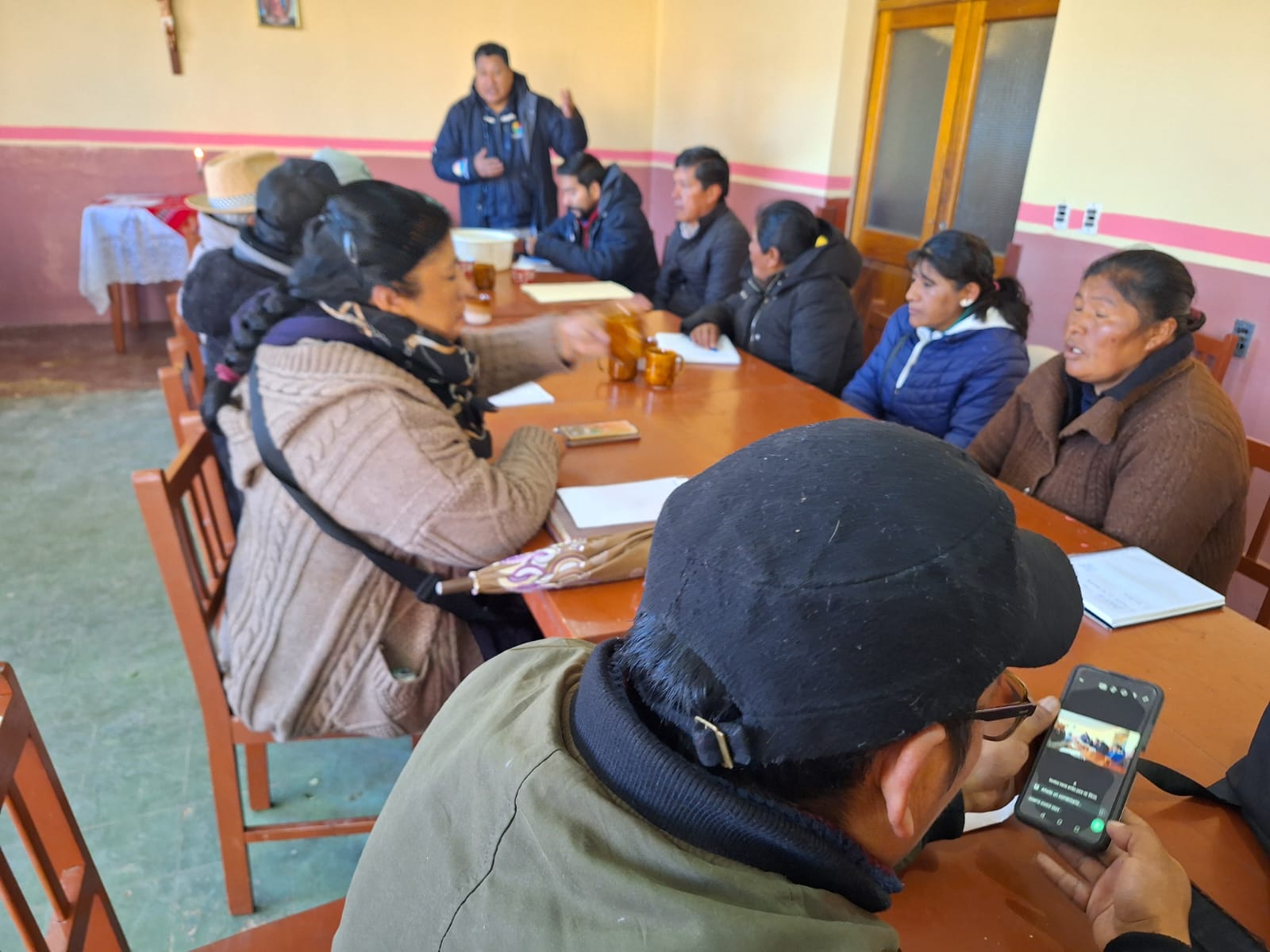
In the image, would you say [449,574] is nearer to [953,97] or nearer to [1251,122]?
[1251,122]

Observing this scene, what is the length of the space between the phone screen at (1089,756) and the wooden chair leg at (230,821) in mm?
1235

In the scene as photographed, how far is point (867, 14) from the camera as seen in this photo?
4.13 m

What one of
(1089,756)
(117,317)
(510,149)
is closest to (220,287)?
(1089,756)

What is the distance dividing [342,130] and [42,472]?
315 centimetres

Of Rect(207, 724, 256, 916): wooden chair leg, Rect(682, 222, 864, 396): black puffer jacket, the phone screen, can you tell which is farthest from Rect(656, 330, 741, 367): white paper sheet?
the phone screen

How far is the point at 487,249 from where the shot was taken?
330 cm

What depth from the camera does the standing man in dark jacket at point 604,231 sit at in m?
3.53

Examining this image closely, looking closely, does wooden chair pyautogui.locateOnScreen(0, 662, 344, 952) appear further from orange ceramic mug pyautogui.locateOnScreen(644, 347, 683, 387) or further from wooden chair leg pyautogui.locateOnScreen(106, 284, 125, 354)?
wooden chair leg pyautogui.locateOnScreen(106, 284, 125, 354)

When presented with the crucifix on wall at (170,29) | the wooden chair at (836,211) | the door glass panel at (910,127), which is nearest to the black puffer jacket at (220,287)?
the wooden chair at (836,211)

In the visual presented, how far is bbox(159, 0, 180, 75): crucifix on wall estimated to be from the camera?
4738 mm

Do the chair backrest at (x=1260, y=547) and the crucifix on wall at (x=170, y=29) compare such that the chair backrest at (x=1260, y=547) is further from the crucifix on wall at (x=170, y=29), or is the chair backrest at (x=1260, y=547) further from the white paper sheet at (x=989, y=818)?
the crucifix on wall at (x=170, y=29)

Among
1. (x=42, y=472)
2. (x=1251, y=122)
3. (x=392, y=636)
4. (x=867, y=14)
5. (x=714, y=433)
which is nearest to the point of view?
(x=392, y=636)

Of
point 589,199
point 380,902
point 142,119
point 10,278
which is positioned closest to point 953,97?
point 589,199

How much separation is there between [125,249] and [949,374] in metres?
4.52
